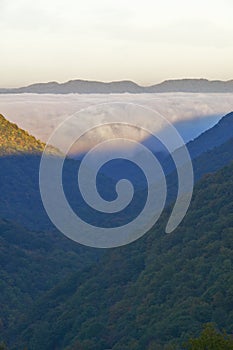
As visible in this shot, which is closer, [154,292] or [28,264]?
[154,292]

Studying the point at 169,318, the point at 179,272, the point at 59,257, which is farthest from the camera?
the point at 59,257

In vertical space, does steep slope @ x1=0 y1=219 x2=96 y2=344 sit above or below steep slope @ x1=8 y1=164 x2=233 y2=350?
below

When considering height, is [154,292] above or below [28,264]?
above

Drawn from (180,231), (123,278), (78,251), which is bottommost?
(78,251)

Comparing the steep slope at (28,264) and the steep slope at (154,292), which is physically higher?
the steep slope at (154,292)

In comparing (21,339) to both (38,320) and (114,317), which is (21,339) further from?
(114,317)

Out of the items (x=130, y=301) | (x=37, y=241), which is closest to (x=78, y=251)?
(x=37, y=241)

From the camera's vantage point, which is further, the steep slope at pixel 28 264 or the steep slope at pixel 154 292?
the steep slope at pixel 28 264

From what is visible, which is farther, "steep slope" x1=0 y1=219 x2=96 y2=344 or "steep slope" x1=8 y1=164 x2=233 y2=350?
"steep slope" x1=0 y1=219 x2=96 y2=344
